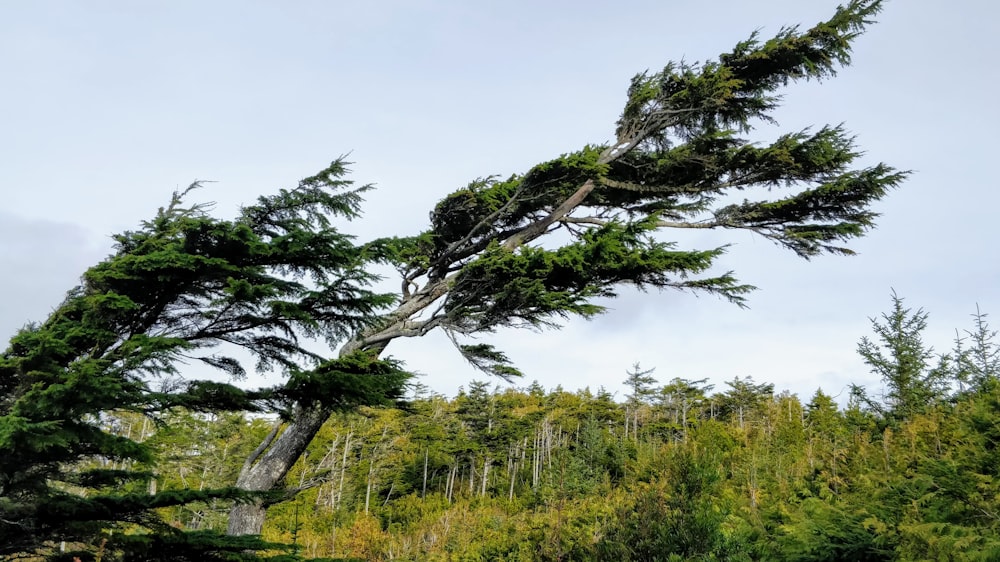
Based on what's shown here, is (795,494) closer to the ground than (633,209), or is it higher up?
closer to the ground

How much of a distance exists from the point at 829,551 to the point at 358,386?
18.6 ft

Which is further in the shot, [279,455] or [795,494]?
[795,494]

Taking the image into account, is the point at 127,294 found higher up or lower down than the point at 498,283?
lower down

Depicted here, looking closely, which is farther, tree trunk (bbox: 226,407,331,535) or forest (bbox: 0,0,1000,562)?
tree trunk (bbox: 226,407,331,535)

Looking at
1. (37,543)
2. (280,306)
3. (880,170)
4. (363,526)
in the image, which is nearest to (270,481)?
Result: (37,543)

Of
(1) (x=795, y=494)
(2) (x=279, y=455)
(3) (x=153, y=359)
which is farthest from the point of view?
(1) (x=795, y=494)

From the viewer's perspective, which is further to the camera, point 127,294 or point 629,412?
point 629,412

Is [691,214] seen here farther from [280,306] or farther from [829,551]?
[280,306]

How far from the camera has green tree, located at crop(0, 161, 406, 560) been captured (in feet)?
12.2

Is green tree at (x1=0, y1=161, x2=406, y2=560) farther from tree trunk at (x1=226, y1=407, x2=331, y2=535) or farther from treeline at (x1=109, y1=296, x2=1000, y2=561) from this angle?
tree trunk at (x1=226, y1=407, x2=331, y2=535)

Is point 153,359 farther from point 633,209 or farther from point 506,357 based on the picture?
point 633,209

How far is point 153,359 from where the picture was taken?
4.21 meters

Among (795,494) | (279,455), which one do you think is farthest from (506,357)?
(795,494)

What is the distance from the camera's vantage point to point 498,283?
746cm
